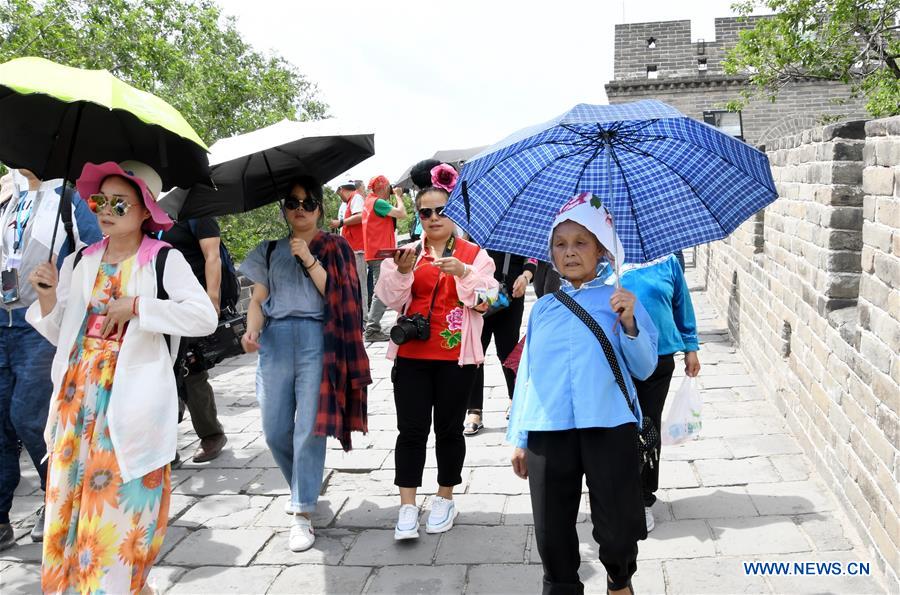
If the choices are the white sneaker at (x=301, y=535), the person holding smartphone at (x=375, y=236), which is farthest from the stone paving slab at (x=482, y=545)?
the person holding smartphone at (x=375, y=236)

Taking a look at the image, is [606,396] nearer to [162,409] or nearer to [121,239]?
[162,409]

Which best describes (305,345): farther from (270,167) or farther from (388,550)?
(388,550)

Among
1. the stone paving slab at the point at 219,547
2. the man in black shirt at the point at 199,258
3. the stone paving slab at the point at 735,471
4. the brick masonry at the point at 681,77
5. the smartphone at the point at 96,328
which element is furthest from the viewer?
the brick masonry at the point at 681,77

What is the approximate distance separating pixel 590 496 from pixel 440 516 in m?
1.54

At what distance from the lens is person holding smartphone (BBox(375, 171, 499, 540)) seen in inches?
165

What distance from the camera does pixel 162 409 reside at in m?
3.26

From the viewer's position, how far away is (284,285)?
169 inches

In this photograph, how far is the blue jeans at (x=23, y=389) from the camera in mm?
4180

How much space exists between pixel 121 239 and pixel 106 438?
2.66ft

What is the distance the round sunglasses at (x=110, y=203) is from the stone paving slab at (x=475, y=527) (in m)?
1.74

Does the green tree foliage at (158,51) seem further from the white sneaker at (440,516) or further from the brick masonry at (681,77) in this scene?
the brick masonry at (681,77)

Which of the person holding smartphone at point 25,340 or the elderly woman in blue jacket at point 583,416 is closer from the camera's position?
the elderly woman in blue jacket at point 583,416

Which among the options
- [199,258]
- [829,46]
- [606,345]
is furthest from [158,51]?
[829,46]

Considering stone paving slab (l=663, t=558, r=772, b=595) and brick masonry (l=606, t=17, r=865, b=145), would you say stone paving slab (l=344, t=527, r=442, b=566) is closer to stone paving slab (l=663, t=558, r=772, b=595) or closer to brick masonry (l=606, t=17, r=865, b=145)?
stone paving slab (l=663, t=558, r=772, b=595)
